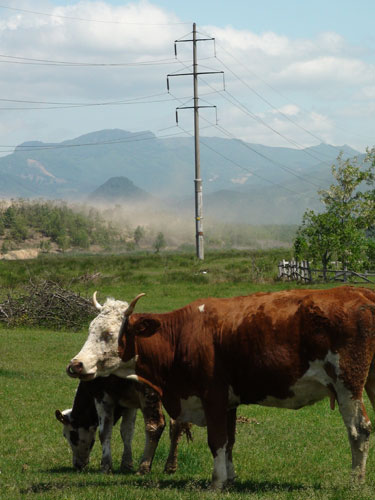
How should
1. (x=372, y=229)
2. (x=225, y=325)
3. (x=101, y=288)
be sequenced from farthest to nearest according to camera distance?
1. (x=372, y=229)
2. (x=101, y=288)
3. (x=225, y=325)

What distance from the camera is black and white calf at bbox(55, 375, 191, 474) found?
1051cm

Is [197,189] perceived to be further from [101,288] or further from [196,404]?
[196,404]

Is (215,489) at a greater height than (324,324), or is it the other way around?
(324,324)

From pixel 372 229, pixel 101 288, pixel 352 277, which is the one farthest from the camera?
pixel 372 229

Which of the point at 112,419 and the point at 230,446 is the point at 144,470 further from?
the point at 230,446

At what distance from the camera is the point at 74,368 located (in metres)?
9.43

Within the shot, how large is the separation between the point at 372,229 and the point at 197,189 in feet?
73.3

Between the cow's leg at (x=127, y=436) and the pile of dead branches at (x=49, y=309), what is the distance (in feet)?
64.4

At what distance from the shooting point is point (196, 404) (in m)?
9.63

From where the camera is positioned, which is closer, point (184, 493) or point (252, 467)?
point (184, 493)

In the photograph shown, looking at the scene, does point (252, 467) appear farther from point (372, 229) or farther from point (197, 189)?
point (372, 229)

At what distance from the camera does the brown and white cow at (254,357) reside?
29.1 feet

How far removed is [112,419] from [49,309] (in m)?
21.0

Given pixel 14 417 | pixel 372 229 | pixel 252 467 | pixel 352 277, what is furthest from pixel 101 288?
pixel 372 229
